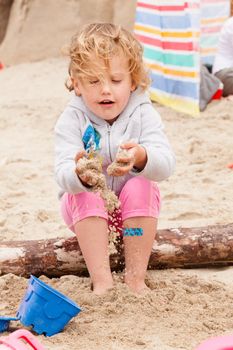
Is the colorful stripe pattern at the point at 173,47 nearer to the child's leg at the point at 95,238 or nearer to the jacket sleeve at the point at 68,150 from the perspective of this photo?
the jacket sleeve at the point at 68,150

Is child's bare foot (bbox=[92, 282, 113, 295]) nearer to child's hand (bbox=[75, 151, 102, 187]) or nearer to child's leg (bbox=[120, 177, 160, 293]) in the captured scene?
child's leg (bbox=[120, 177, 160, 293])

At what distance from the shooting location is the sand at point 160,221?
6.95 feet

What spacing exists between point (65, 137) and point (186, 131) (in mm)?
2263

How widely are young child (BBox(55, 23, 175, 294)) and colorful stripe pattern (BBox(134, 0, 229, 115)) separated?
2.59m

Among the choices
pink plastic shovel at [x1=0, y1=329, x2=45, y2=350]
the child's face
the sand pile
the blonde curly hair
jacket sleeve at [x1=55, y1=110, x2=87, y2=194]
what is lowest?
the sand pile

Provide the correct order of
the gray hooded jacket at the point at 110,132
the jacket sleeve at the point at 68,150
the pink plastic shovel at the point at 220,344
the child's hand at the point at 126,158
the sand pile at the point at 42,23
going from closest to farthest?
the pink plastic shovel at the point at 220,344, the child's hand at the point at 126,158, the jacket sleeve at the point at 68,150, the gray hooded jacket at the point at 110,132, the sand pile at the point at 42,23

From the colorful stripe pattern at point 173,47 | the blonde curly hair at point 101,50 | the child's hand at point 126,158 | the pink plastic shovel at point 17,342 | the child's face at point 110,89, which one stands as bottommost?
the colorful stripe pattern at point 173,47

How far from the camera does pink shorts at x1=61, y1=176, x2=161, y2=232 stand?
2416mm

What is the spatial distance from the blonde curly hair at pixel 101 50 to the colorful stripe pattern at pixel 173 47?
2.61 m

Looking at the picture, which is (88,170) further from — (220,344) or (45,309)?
(220,344)

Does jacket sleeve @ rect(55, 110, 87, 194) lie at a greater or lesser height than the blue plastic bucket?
greater

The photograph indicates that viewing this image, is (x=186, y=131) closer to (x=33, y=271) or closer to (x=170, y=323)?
(x=33, y=271)

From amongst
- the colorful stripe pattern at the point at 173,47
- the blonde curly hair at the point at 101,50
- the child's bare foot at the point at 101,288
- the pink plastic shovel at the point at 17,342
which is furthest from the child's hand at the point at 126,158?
the colorful stripe pattern at the point at 173,47

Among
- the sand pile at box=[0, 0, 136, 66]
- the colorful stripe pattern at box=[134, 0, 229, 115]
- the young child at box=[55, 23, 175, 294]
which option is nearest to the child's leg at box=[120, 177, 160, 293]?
the young child at box=[55, 23, 175, 294]
